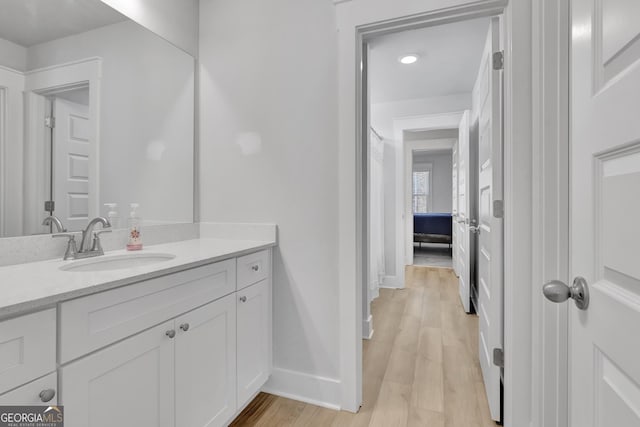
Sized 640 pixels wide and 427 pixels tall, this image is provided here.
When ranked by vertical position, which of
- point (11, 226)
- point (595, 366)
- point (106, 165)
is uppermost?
point (106, 165)

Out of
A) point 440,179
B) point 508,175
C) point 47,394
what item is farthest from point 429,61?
point 440,179

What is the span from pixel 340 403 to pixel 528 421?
844 millimetres

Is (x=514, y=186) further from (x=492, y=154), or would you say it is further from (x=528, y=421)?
(x=528, y=421)

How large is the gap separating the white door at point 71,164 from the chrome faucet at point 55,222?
0.01 m

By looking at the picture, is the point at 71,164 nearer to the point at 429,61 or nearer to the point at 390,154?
the point at 429,61

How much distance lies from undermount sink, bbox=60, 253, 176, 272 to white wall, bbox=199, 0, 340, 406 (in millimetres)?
504

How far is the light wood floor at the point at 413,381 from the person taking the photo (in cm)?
154

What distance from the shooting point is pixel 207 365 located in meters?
1.27

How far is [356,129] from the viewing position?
5.16 feet

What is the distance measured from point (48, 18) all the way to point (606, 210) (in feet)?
6.50

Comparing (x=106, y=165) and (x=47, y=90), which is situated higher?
(x=47, y=90)

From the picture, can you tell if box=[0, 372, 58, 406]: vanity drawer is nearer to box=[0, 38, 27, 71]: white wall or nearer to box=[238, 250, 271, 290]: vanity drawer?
box=[238, 250, 271, 290]: vanity drawer

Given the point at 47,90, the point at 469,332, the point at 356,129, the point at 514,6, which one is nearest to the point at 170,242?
the point at 47,90

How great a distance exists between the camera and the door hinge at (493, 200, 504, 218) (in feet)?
4.84
